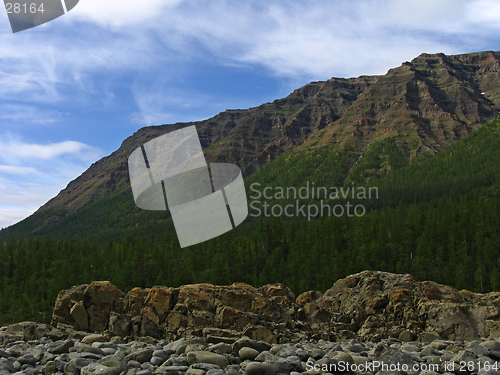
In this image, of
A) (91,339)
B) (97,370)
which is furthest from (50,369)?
(91,339)

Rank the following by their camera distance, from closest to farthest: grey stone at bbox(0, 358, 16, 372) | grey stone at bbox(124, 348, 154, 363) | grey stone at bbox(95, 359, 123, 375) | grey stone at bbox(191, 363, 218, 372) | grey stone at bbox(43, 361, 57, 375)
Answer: grey stone at bbox(95, 359, 123, 375) → grey stone at bbox(191, 363, 218, 372) → grey stone at bbox(43, 361, 57, 375) → grey stone at bbox(0, 358, 16, 372) → grey stone at bbox(124, 348, 154, 363)

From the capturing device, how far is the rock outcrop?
62.5 ft

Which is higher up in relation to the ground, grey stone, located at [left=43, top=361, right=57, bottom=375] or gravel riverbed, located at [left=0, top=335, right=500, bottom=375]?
grey stone, located at [left=43, top=361, right=57, bottom=375]

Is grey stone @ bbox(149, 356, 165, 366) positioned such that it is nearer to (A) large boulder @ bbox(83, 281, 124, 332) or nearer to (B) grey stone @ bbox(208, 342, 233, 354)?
(B) grey stone @ bbox(208, 342, 233, 354)

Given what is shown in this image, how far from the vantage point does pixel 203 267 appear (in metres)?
67.4

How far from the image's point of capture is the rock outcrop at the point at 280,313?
62.5ft

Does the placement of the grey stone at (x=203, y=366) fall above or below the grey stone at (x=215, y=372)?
below

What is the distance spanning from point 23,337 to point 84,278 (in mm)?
48705

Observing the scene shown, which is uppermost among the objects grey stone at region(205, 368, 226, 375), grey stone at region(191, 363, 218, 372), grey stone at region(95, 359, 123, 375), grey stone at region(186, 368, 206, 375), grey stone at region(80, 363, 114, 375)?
grey stone at region(80, 363, 114, 375)

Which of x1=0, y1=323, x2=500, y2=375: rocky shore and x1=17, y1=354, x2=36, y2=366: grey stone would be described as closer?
x1=0, y1=323, x2=500, y2=375: rocky shore

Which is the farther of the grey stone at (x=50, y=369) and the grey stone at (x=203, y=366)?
the grey stone at (x=50, y=369)

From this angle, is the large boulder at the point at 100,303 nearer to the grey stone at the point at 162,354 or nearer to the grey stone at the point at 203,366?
the grey stone at the point at 162,354

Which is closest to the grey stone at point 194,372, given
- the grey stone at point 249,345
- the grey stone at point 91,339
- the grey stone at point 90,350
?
the grey stone at point 249,345

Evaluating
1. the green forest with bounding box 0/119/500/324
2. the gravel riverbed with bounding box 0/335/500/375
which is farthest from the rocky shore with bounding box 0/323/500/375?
the green forest with bounding box 0/119/500/324
